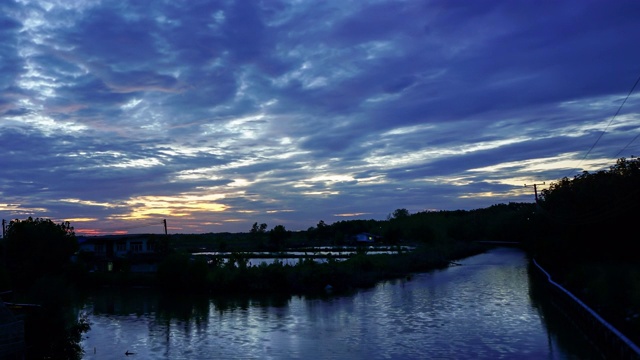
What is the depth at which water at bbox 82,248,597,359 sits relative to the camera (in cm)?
2336

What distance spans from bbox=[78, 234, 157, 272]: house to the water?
41.0ft

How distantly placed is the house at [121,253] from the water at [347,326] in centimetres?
1250

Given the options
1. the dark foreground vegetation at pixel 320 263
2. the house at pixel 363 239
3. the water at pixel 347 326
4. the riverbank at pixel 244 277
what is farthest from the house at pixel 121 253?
the house at pixel 363 239

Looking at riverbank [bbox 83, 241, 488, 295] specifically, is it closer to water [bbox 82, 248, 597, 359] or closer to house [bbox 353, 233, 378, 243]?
water [bbox 82, 248, 597, 359]

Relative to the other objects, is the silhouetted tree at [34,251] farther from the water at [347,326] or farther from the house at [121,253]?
the water at [347,326]

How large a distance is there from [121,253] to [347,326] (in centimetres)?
3938

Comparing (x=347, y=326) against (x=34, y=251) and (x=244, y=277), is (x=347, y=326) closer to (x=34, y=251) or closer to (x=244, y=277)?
(x=244, y=277)

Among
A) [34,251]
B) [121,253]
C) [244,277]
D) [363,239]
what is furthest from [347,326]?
[363,239]

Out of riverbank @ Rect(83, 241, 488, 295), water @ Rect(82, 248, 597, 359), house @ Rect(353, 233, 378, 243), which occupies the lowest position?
water @ Rect(82, 248, 597, 359)

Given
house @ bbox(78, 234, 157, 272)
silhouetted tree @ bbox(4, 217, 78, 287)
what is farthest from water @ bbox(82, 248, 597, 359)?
house @ bbox(78, 234, 157, 272)

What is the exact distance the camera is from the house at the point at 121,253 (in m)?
57.1

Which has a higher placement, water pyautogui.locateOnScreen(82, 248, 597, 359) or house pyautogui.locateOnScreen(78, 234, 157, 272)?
house pyautogui.locateOnScreen(78, 234, 157, 272)

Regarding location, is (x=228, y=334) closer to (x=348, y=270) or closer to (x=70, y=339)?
(x=70, y=339)

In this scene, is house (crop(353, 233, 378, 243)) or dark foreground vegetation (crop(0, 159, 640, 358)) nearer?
dark foreground vegetation (crop(0, 159, 640, 358))
